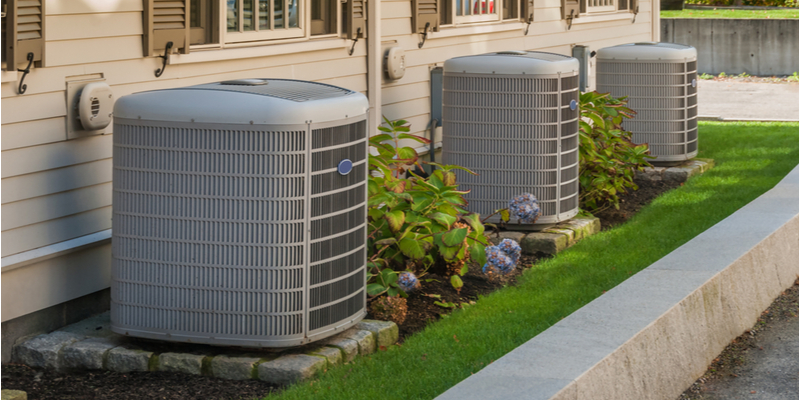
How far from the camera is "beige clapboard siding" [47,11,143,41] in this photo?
13.8 ft

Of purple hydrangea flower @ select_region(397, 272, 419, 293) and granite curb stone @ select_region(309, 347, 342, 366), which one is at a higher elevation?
purple hydrangea flower @ select_region(397, 272, 419, 293)

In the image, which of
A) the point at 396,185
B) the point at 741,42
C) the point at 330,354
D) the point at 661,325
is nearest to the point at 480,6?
the point at 396,185

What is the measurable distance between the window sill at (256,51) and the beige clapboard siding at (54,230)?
0.89 meters

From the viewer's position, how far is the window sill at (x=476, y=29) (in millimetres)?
7809

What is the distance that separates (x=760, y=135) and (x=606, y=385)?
31.4ft

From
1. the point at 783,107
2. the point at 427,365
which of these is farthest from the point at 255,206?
the point at 783,107

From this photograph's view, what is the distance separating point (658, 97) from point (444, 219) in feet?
15.4

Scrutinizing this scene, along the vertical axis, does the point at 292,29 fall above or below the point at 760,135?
above

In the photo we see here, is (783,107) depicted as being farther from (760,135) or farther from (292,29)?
(292,29)

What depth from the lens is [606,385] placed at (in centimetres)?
354

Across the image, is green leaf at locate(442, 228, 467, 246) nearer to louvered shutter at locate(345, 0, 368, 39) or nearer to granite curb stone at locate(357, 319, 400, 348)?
granite curb stone at locate(357, 319, 400, 348)

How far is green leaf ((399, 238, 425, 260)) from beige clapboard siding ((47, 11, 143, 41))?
1.72 metres

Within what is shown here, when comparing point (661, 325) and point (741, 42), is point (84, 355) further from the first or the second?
point (741, 42)

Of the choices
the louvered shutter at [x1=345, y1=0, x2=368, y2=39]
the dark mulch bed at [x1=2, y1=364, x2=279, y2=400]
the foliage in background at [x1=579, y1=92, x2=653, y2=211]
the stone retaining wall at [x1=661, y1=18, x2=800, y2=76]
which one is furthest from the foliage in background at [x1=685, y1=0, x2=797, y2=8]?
the dark mulch bed at [x1=2, y1=364, x2=279, y2=400]
